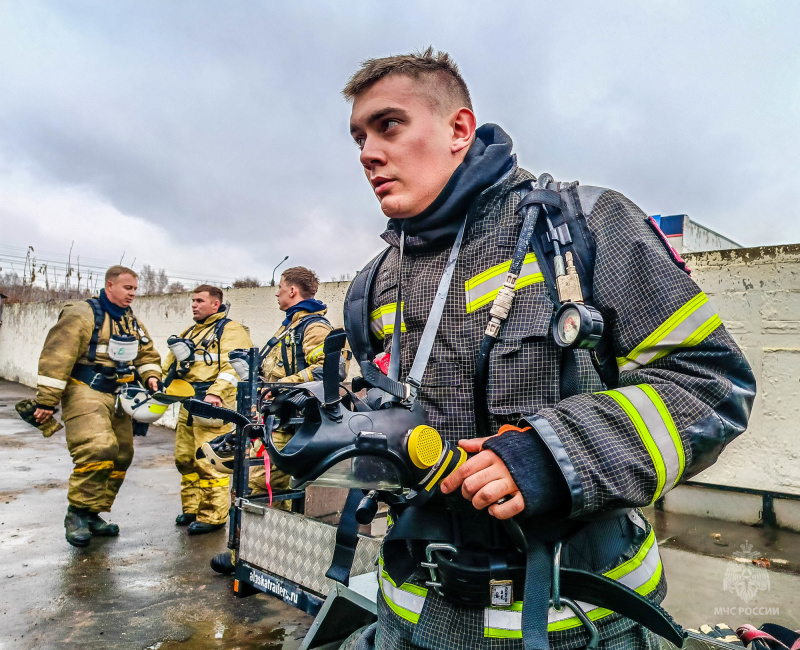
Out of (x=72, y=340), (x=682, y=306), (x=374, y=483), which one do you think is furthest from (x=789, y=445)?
(x=72, y=340)

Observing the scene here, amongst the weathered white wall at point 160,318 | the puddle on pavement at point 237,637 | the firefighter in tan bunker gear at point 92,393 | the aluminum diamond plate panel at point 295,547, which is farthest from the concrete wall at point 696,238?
the firefighter in tan bunker gear at point 92,393

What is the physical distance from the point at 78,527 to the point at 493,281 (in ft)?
16.9

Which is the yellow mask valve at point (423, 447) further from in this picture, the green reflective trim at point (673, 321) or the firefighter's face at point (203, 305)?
the firefighter's face at point (203, 305)

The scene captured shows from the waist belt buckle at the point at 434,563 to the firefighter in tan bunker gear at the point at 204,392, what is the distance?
4.38m

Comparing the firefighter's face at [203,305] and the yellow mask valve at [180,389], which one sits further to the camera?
the firefighter's face at [203,305]

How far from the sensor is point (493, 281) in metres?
1.33

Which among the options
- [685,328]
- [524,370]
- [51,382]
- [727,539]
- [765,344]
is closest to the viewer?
[685,328]

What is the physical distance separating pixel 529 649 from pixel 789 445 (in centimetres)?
496

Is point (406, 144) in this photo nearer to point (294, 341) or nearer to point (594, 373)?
point (594, 373)

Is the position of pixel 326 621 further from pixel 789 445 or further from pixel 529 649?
pixel 789 445

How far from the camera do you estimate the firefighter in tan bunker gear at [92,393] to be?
16.9 ft

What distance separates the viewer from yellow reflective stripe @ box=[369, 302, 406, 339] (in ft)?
5.17

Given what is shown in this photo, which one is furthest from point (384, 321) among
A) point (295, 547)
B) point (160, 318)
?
point (160, 318)

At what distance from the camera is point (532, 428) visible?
1.08 metres
